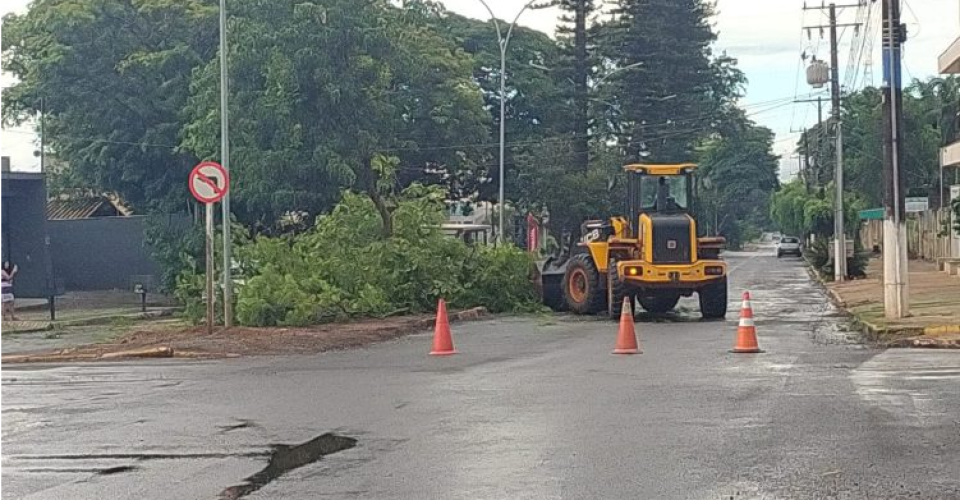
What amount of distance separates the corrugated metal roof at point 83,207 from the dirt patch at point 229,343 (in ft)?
128

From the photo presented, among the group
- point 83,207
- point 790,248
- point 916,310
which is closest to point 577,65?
point 83,207

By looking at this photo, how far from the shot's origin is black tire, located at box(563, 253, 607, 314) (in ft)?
94.1

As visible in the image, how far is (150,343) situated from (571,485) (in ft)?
46.6

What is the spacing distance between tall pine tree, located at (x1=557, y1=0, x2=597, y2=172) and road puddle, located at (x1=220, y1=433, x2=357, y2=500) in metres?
53.8

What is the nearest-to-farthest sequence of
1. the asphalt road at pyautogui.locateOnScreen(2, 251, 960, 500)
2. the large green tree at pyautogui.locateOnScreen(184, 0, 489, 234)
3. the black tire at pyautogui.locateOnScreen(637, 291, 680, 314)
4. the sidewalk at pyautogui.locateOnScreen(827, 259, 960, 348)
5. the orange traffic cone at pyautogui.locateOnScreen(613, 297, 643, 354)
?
the asphalt road at pyautogui.locateOnScreen(2, 251, 960, 500) < the orange traffic cone at pyautogui.locateOnScreen(613, 297, 643, 354) < the sidewalk at pyautogui.locateOnScreen(827, 259, 960, 348) < the black tire at pyautogui.locateOnScreen(637, 291, 680, 314) < the large green tree at pyautogui.locateOnScreen(184, 0, 489, 234)

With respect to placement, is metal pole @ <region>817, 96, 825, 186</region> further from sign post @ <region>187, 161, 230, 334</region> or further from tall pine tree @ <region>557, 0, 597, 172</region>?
sign post @ <region>187, 161, 230, 334</region>

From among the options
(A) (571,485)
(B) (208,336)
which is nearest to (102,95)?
(B) (208,336)

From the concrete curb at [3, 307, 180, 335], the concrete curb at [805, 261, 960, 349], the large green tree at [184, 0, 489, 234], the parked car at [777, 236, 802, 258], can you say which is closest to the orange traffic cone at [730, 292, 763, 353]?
the concrete curb at [805, 261, 960, 349]

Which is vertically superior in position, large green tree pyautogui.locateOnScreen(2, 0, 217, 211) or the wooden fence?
large green tree pyautogui.locateOnScreen(2, 0, 217, 211)

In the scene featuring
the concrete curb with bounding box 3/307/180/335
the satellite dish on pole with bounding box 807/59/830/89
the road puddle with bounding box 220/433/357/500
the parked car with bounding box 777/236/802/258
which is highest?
the satellite dish on pole with bounding box 807/59/830/89

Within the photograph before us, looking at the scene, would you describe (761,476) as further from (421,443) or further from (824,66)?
(824,66)

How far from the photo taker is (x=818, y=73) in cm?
5944

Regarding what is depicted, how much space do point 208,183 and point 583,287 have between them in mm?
10405

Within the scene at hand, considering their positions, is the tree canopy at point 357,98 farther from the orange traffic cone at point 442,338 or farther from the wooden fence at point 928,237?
the wooden fence at point 928,237
